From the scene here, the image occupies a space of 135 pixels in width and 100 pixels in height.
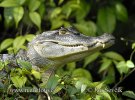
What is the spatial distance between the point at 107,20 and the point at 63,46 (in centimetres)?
124

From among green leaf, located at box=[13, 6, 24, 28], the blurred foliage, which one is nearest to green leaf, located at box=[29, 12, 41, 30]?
the blurred foliage

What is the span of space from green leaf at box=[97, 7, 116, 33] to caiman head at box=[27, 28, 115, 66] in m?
1.08

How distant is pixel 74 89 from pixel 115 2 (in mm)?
2217

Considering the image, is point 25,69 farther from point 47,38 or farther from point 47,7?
point 47,7

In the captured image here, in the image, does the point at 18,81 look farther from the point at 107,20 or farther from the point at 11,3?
the point at 107,20

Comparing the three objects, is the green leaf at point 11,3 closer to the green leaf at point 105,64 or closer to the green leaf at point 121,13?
the green leaf at point 105,64

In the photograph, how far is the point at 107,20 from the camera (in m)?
4.18

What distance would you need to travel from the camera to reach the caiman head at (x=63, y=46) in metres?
2.91

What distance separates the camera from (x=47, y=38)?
3113mm

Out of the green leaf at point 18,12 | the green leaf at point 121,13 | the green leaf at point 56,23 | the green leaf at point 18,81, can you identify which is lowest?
the green leaf at point 56,23

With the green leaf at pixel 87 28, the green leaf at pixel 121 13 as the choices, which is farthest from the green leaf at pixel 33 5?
the green leaf at pixel 121 13

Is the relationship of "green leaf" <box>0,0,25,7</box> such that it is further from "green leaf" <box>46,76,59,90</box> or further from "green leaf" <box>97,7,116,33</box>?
"green leaf" <box>46,76,59,90</box>

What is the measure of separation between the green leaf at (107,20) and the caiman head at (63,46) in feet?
3.56

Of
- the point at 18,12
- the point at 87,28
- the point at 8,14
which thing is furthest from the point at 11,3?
the point at 87,28
